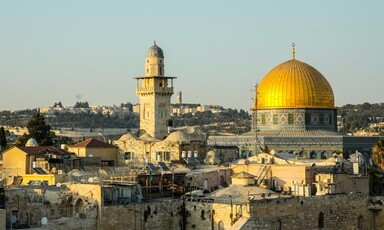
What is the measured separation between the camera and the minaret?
57375 millimetres

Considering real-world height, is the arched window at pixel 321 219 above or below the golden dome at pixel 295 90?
below

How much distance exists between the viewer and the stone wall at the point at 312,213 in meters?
31.6

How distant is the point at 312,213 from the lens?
34.1 meters

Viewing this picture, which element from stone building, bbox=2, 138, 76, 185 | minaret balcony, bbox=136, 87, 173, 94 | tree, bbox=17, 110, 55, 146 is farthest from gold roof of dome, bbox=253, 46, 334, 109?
stone building, bbox=2, 138, 76, 185

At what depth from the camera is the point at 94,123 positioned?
141500 millimetres

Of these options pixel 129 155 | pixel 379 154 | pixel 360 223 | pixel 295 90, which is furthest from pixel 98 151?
pixel 295 90

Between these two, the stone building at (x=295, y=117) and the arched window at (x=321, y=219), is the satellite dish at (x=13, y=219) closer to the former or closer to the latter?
the arched window at (x=321, y=219)

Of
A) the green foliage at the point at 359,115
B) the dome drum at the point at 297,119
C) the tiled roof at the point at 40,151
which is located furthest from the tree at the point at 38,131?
the green foliage at the point at 359,115

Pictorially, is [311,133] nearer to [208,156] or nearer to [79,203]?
[208,156]

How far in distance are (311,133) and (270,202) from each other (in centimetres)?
2768

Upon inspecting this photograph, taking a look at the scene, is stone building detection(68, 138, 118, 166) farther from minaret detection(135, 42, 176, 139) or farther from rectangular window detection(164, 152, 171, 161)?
minaret detection(135, 42, 176, 139)

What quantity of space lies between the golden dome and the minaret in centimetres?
681

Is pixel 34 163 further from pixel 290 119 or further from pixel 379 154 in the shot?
pixel 290 119

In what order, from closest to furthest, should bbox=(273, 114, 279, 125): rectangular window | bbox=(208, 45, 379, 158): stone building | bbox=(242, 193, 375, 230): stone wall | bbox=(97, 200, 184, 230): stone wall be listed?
1. bbox=(97, 200, 184, 230): stone wall
2. bbox=(242, 193, 375, 230): stone wall
3. bbox=(208, 45, 379, 158): stone building
4. bbox=(273, 114, 279, 125): rectangular window
